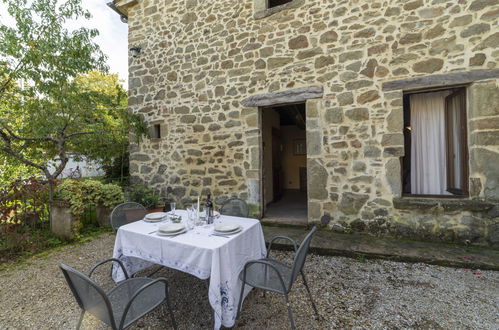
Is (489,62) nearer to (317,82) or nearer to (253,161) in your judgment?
(317,82)

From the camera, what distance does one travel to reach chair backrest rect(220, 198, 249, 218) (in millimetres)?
3012

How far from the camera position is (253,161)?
14.0ft

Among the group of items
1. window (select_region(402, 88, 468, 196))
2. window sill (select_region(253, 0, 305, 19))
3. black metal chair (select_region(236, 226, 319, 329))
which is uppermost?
window sill (select_region(253, 0, 305, 19))

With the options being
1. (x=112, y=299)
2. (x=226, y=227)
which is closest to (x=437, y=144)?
(x=226, y=227)

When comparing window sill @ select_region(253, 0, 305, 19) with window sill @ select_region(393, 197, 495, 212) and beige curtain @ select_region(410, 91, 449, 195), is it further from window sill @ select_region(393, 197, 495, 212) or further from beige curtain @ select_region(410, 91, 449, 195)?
window sill @ select_region(393, 197, 495, 212)

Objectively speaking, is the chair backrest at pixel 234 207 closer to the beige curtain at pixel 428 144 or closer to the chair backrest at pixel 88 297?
the chair backrest at pixel 88 297

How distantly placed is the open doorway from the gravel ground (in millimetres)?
1640

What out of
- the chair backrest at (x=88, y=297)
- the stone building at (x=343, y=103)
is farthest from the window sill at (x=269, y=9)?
the chair backrest at (x=88, y=297)

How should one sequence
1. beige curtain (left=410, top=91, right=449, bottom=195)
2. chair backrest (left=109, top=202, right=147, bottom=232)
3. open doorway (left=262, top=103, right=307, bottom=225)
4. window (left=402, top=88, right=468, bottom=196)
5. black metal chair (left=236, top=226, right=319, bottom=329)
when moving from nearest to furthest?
black metal chair (left=236, top=226, right=319, bottom=329) < chair backrest (left=109, top=202, right=147, bottom=232) < window (left=402, top=88, right=468, bottom=196) < beige curtain (left=410, top=91, right=449, bottom=195) < open doorway (left=262, top=103, right=307, bottom=225)

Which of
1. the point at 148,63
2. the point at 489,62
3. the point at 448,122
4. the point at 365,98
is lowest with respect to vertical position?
the point at 448,122

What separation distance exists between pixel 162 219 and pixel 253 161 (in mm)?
2137

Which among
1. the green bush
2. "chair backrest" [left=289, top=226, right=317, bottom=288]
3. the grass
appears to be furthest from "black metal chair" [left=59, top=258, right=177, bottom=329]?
the green bush

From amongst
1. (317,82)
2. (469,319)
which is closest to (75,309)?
(469,319)

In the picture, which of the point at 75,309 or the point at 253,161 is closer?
the point at 75,309
